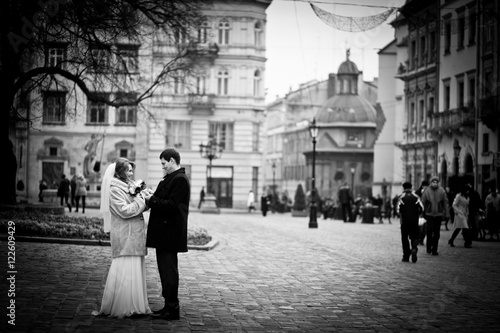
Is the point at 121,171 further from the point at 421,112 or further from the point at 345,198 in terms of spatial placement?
the point at 421,112

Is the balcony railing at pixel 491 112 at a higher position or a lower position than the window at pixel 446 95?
lower

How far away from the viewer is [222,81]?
73.2 metres

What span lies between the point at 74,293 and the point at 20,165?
51180mm

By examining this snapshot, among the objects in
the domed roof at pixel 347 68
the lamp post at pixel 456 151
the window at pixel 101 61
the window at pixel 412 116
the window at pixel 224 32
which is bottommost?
the lamp post at pixel 456 151

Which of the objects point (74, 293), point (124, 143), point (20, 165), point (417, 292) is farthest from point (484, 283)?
point (124, 143)

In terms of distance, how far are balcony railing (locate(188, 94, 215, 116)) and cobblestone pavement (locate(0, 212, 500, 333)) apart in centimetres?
4936

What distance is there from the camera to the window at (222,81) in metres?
73.1

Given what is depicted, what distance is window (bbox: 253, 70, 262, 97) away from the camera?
73.5 metres

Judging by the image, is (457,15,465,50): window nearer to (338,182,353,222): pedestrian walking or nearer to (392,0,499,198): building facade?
(392,0,499,198): building facade

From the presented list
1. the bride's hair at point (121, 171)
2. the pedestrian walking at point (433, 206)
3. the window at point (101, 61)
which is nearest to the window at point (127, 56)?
the window at point (101, 61)

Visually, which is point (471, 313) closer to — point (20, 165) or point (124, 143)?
point (20, 165)

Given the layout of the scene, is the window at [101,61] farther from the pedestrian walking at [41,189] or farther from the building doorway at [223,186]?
the building doorway at [223,186]

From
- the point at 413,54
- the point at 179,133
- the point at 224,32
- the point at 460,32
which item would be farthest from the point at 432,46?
the point at 179,133

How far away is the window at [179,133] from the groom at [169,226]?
62378 millimetres
